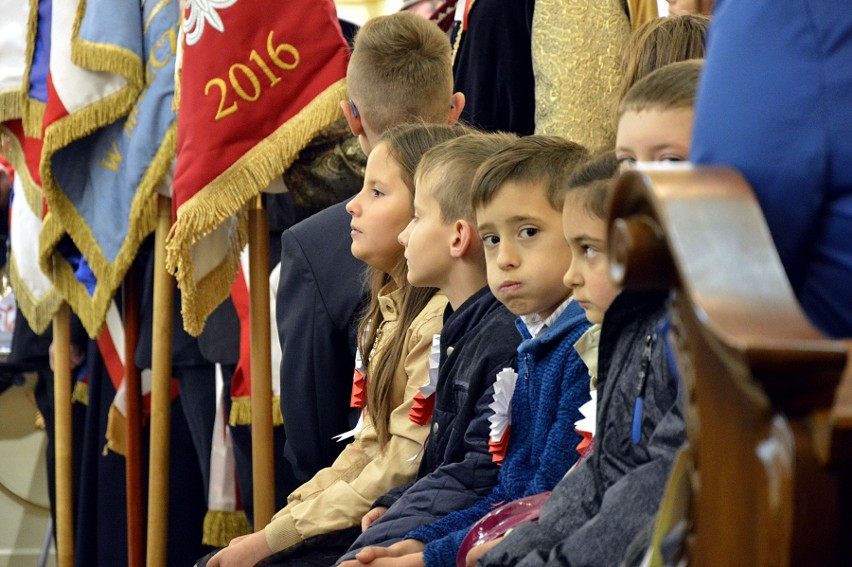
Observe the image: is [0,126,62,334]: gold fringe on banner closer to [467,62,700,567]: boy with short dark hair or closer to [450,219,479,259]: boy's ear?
[450,219,479,259]: boy's ear

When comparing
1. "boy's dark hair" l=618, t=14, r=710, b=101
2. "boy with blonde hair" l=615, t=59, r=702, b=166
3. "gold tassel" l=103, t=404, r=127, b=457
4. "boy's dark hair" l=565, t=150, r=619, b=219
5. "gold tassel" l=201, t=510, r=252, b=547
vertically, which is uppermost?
"boy's dark hair" l=618, t=14, r=710, b=101

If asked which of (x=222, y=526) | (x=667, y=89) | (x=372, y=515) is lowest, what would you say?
(x=222, y=526)

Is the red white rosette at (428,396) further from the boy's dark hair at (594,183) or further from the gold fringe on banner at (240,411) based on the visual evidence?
the gold fringe on banner at (240,411)

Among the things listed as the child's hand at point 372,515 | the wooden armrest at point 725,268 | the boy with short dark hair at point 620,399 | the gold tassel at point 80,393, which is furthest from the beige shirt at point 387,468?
the gold tassel at point 80,393

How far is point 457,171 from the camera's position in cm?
218

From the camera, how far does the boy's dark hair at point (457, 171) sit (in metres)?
2.18

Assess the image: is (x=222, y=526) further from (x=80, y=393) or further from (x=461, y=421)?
(x=461, y=421)

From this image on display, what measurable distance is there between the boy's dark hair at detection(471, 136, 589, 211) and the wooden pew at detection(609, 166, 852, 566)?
3.33 feet

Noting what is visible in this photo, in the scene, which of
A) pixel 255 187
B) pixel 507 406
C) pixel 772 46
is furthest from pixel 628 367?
pixel 255 187

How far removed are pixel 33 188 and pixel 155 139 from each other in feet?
2.26

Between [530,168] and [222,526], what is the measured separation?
2158 mm

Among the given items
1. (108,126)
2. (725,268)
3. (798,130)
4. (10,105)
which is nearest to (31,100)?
(10,105)

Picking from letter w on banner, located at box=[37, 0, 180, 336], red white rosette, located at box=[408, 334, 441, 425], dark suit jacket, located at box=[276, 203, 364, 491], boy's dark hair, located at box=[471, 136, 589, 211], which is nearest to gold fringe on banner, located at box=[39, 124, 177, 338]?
letter w on banner, located at box=[37, 0, 180, 336]

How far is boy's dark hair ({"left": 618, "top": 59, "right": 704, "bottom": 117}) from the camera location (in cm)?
162
